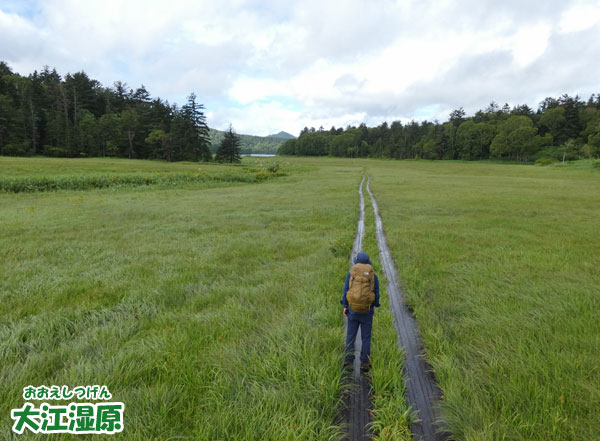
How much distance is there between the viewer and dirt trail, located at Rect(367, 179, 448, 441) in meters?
2.54

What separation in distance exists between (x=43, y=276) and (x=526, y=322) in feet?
29.6

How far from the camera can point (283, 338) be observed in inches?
139

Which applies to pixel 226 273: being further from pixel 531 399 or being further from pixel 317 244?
pixel 531 399

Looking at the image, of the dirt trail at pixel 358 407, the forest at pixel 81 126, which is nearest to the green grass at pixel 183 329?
the dirt trail at pixel 358 407

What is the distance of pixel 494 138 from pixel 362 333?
114951 millimetres

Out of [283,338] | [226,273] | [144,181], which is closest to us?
[283,338]

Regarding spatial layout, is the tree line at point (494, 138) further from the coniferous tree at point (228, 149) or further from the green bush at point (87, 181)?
the green bush at point (87, 181)

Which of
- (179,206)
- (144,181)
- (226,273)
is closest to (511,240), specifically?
(226,273)

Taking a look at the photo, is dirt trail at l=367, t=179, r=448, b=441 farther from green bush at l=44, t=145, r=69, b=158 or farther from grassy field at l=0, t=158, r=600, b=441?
green bush at l=44, t=145, r=69, b=158

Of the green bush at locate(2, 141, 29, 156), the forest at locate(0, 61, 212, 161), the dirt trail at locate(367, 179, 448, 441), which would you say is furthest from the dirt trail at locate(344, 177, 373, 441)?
the green bush at locate(2, 141, 29, 156)

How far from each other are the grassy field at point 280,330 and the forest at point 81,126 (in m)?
62.7

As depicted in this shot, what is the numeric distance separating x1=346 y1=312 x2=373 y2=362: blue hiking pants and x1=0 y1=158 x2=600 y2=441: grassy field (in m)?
0.15

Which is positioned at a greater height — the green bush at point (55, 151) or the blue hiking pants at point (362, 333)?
the green bush at point (55, 151)

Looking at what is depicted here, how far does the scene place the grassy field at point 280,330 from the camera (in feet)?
8.05
